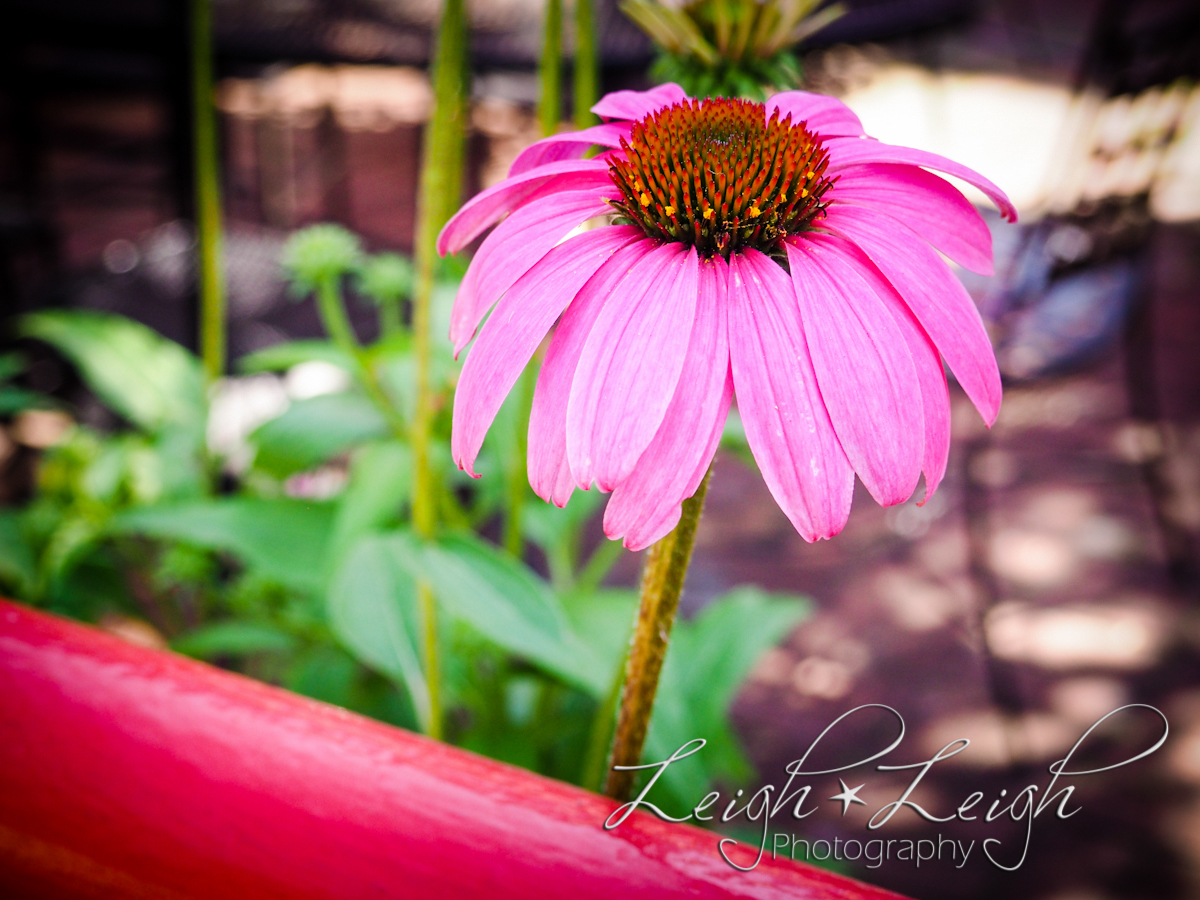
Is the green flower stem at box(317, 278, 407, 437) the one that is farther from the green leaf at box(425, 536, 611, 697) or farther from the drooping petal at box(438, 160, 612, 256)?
the drooping petal at box(438, 160, 612, 256)

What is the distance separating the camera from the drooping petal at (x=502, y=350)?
18cm

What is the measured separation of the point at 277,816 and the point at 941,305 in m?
0.24

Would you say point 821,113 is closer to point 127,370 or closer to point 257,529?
point 257,529

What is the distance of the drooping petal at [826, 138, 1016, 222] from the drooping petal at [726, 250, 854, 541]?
0.05m

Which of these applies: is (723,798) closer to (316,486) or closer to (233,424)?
(316,486)

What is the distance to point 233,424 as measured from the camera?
94 cm

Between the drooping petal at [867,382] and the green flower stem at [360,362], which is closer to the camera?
the drooping petal at [867,382]

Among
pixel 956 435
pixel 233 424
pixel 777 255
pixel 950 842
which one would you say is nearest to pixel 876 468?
pixel 777 255

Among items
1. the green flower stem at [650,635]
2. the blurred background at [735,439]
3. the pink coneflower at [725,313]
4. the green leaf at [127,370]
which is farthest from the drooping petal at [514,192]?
the green leaf at [127,370]

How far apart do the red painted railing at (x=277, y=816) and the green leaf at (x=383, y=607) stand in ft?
0.44

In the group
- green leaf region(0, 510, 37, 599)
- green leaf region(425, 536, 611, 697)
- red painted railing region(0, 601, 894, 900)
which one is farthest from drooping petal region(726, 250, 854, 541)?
green leaf region(0, 510, 37, 599)

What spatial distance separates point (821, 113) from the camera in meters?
0.25

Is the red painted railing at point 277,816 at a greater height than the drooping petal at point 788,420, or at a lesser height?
lesser

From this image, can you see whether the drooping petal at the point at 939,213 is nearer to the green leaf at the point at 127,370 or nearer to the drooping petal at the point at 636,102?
the drooping petal at the point at 636,102
